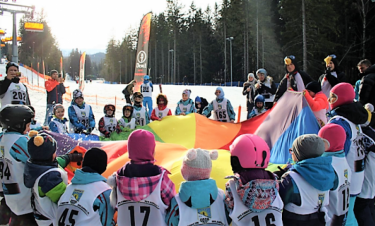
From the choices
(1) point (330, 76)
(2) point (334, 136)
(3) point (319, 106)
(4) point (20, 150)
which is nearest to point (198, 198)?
(2) point (334, 136)

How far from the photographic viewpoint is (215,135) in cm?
619

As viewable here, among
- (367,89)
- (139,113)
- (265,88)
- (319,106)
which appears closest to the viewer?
(319,106)

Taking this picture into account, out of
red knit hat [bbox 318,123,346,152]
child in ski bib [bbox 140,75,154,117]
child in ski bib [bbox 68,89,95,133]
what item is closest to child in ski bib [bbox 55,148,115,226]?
red knit hat [bbox 318,123,346,152]

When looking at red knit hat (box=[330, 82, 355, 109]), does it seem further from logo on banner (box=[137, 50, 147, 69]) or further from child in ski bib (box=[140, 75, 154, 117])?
logo on banner (box=[137, 50, 147, 69])

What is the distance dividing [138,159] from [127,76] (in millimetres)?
76968

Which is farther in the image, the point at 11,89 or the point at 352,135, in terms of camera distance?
the point at 11,89

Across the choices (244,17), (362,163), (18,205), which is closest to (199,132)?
(362,163)

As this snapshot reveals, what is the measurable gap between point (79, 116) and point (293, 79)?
4625 mm

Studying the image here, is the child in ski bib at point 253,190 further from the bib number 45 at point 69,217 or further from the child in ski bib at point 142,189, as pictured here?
the bib number 45 at point 69,217

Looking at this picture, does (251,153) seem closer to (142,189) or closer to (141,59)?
(142,189)

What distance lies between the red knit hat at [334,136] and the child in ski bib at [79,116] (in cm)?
521

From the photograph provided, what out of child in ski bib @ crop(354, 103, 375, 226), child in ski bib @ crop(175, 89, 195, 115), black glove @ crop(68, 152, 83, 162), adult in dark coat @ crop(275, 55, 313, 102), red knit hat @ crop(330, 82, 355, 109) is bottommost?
child in ski bib @ crop(354, 103, 375, 226)

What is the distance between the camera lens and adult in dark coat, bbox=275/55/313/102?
570 cm

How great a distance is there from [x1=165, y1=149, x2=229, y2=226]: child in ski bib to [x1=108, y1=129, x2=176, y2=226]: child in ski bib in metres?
0.12
